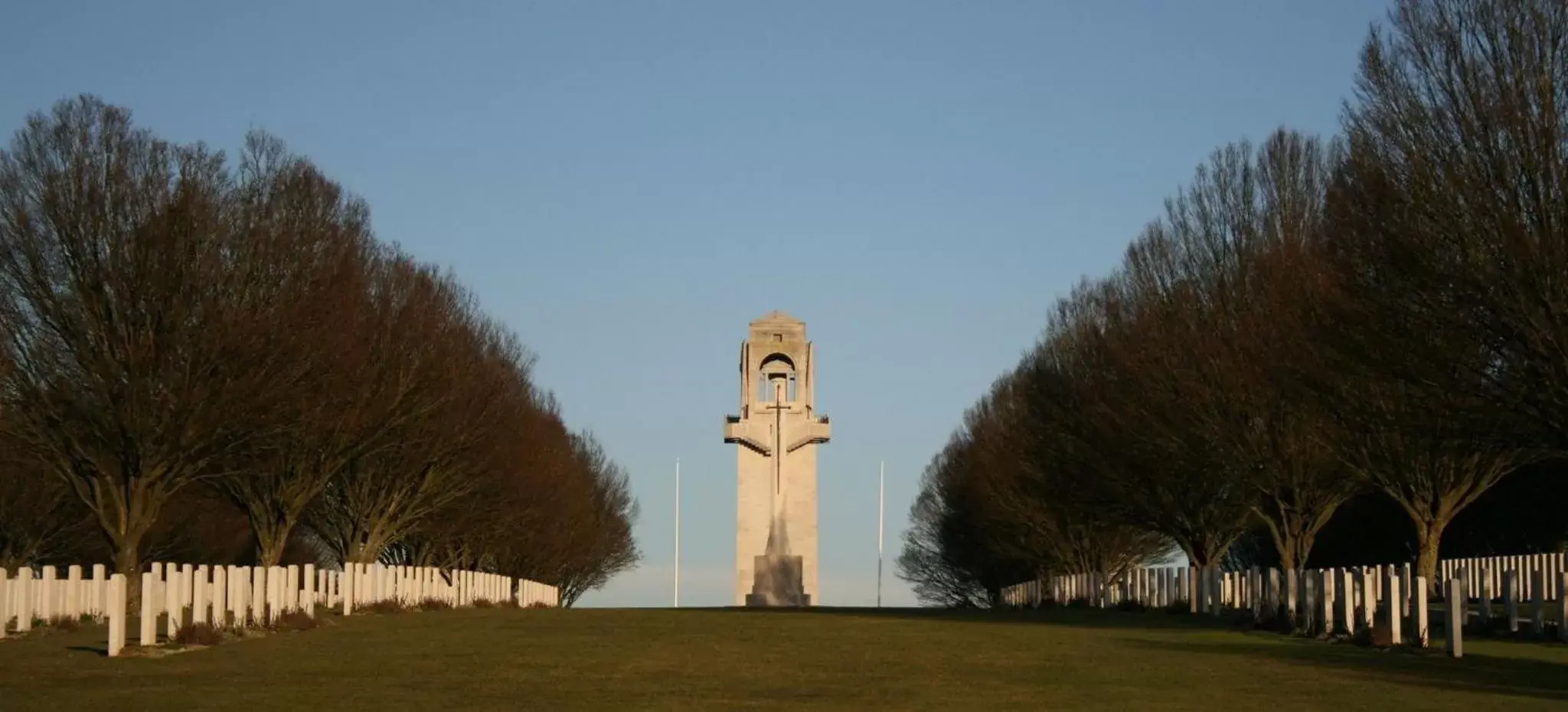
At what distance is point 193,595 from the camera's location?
2972 cm

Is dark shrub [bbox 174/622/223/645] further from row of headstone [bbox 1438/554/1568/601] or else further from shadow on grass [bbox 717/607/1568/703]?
row of headstone [bbox 1438/554/1568/601]

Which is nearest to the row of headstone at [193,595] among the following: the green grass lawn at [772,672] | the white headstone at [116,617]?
the white headstone at [116,617]

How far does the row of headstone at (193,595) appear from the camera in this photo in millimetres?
27672

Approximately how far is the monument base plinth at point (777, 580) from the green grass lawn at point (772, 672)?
4644 centimetres

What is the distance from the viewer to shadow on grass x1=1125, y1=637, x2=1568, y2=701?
23.2m

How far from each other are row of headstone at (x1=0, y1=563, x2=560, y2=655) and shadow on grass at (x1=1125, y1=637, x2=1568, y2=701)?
13176mm

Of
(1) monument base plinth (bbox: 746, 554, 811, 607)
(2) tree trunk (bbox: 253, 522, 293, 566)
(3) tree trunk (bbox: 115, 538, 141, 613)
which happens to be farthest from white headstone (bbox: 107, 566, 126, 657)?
(1) monument base plinth (bbox: 746, 554, 811, 607)

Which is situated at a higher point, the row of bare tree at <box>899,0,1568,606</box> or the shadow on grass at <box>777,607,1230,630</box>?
the row of bare tree at <box>899,0,1568,606</box>

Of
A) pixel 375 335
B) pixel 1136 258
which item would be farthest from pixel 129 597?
pixel 1136 258

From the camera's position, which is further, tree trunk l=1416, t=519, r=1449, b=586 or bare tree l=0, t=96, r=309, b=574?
tree trunk l=1416, t=519, r=1449, b=586

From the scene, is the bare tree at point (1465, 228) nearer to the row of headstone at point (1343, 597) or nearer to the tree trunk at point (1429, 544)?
the row of headstone at point (1343, 597)

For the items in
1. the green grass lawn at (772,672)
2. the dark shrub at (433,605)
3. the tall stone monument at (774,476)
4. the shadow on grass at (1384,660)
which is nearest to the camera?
the green grass lawn at (772,672)

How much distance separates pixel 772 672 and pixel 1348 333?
1223 centimetres

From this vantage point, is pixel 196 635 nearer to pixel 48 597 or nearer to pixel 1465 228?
pixel 48 597
